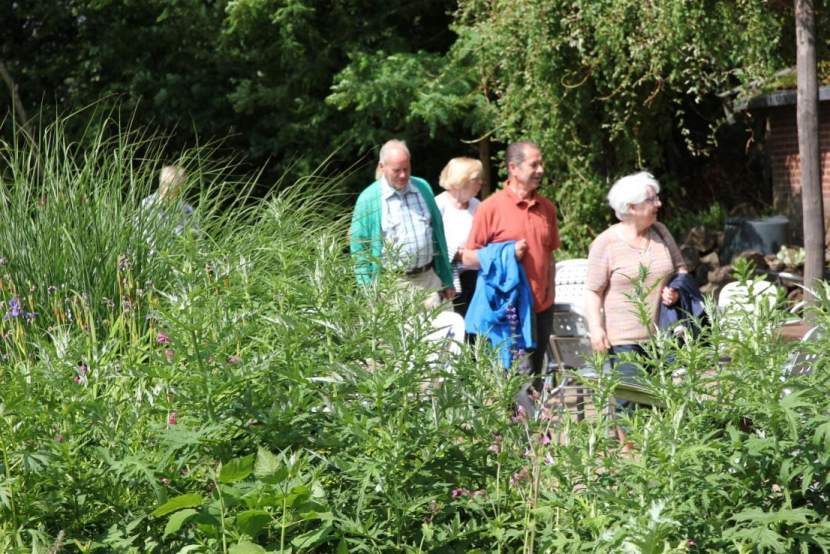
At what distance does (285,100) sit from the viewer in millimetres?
16781

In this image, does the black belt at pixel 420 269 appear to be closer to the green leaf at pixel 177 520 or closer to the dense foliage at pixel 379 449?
the dense foliage at pixel 379 449

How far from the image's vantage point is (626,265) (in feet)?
19.2

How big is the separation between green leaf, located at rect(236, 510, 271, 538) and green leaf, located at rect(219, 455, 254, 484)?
0.30 ft

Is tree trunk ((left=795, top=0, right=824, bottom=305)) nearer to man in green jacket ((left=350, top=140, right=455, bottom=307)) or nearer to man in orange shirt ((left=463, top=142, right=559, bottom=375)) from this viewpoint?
man in orange shirt ((left=463, top=142, right=559, bottom=375))

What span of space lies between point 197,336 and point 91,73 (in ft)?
52.5

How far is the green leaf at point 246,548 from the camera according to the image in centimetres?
302

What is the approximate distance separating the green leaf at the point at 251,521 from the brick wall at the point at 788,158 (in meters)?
11.6

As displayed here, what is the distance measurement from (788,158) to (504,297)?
361 inches

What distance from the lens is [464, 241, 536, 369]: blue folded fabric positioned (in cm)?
639

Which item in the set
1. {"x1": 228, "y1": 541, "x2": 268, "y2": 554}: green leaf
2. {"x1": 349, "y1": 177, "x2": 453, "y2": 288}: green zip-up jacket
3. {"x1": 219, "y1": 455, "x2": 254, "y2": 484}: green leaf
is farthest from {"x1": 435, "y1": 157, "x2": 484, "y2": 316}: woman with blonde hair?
{"x1": 228, "y1": 541, "x2": 268, "y2": 554}: green leaf

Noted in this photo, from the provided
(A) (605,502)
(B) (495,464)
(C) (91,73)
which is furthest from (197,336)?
(C) (91,73)

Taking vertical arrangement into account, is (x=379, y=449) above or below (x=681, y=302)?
above

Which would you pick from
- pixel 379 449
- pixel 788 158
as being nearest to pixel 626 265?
pixel 379 449

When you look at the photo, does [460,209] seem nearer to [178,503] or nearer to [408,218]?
[408,218]
